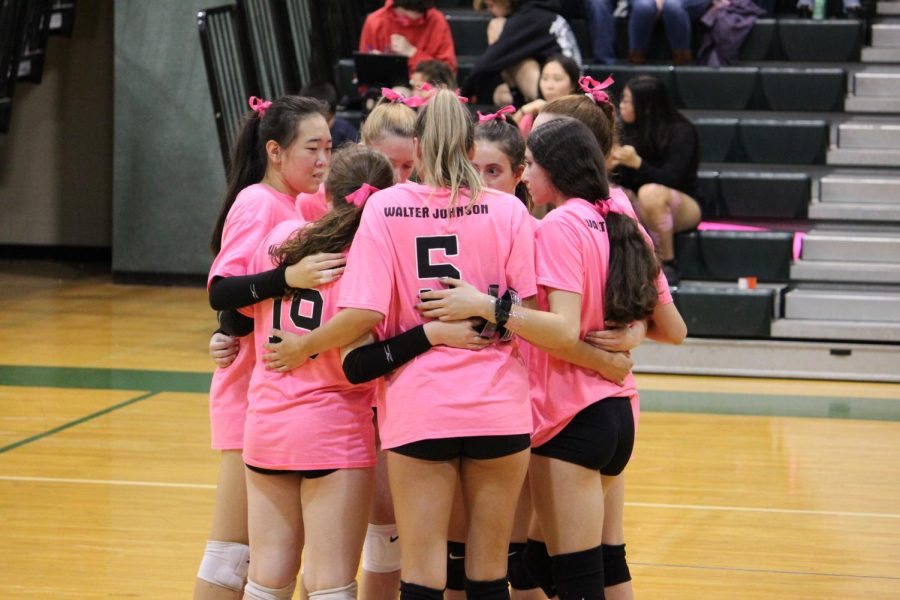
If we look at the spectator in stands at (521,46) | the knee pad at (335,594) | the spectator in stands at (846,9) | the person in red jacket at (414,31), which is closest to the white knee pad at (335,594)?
the knee pad at (335,594)

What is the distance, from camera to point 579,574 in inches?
102

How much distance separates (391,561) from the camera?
2.91 metres

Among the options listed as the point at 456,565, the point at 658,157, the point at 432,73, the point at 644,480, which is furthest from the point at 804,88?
the point at 456,565

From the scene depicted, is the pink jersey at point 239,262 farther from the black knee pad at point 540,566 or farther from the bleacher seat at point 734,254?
the bleacher seat at point 734,254

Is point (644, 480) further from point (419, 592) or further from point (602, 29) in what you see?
point (602, 29)

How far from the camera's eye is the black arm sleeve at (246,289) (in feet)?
8.32

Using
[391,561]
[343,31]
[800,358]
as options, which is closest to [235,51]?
[343,31]

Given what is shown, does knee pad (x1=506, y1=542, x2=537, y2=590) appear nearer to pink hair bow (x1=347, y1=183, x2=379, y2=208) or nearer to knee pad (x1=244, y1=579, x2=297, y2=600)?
knee pad (x1=244, y1=579, x2=297, y2=600)

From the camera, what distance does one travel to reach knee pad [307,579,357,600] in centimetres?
249

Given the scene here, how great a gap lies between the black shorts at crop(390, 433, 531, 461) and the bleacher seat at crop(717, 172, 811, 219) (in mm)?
5515

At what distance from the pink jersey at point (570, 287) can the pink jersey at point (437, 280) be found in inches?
3.8

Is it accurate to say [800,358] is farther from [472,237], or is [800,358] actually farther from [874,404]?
[472,237]

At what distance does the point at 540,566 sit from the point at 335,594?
545 mm

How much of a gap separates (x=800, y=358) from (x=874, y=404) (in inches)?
26.6
